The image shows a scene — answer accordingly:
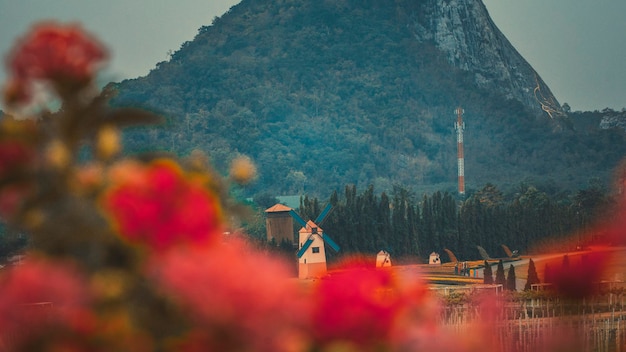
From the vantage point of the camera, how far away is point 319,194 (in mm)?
104688

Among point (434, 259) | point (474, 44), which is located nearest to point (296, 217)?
point (434, 259)

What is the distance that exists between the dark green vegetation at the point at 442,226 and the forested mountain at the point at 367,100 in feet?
101

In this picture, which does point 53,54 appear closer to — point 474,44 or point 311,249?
point 311,249

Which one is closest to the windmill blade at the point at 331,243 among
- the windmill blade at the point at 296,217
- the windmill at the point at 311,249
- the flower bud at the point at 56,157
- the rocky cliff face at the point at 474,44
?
the windmill at the point at 311,249

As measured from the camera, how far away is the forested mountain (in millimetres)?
109000

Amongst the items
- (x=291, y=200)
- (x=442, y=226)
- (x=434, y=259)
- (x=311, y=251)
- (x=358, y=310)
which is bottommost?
(x=434, y=259)

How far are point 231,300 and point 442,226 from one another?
6139cm

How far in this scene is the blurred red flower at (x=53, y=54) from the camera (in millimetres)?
2287

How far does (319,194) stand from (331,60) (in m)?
28.2

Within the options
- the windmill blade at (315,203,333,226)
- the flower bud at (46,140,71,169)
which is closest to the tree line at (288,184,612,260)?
the windmill blade at (315,203,333,226)

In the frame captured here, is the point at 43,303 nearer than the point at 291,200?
Yes

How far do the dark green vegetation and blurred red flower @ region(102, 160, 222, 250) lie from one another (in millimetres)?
56436

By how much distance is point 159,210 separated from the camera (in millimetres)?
2258

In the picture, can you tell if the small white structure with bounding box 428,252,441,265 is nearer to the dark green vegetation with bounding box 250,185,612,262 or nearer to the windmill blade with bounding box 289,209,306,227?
the dark green vegetation with bounding box 250,185,612,262
